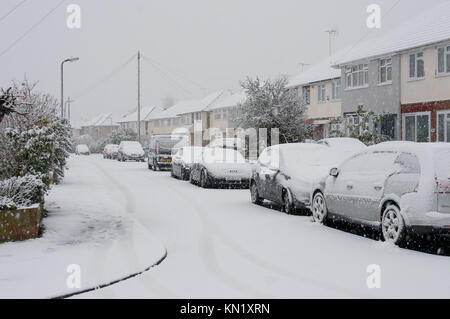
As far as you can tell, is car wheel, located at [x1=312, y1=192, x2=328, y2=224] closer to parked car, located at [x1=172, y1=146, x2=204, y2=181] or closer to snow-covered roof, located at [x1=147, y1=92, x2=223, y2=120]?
parked car, located at [x1=172, y1=146, x2=204, y2=181]

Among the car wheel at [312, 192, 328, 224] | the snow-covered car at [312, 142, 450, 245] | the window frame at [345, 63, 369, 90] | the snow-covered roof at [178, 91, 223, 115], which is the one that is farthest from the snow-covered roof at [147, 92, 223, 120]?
the snow-covered car at [312, 142, 450, 245]

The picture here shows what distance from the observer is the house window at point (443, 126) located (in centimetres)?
2786

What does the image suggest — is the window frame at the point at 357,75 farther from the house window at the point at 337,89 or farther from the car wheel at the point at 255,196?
the car wheel at the point at 255,196

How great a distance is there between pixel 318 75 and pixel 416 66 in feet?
48.0

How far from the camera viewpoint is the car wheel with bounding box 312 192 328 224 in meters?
11.7

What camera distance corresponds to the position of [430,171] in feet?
28.5

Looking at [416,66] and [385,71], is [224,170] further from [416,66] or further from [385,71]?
[385,71]

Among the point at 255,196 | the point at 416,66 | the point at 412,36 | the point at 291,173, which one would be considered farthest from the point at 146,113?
the point at 291,173

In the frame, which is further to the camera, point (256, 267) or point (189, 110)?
point (189, 110)

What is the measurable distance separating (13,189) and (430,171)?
692 centimetres

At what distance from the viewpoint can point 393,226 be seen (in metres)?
9.20

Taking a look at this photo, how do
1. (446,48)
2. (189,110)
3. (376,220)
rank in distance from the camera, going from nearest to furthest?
(376,220) → (446,48) → (189,110)
